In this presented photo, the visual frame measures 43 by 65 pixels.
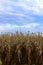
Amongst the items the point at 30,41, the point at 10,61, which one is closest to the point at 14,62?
the point at 10,61

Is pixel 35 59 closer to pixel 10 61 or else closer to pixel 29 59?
pixel 29 59

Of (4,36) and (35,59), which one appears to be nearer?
(35,59)

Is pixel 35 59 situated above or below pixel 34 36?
below

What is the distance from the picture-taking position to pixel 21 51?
10.9 metres

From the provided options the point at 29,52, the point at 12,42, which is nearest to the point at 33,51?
the point at 29,52

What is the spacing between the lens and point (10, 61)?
11000mm

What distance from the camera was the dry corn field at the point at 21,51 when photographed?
10.9m

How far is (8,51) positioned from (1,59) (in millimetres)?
398

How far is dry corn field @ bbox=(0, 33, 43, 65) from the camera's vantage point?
10.9 m

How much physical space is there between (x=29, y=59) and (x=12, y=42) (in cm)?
90

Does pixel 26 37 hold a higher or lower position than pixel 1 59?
higher

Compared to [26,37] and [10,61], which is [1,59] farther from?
[26,37]

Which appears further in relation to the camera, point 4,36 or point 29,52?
point 4,36

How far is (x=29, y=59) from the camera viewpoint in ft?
35.6
